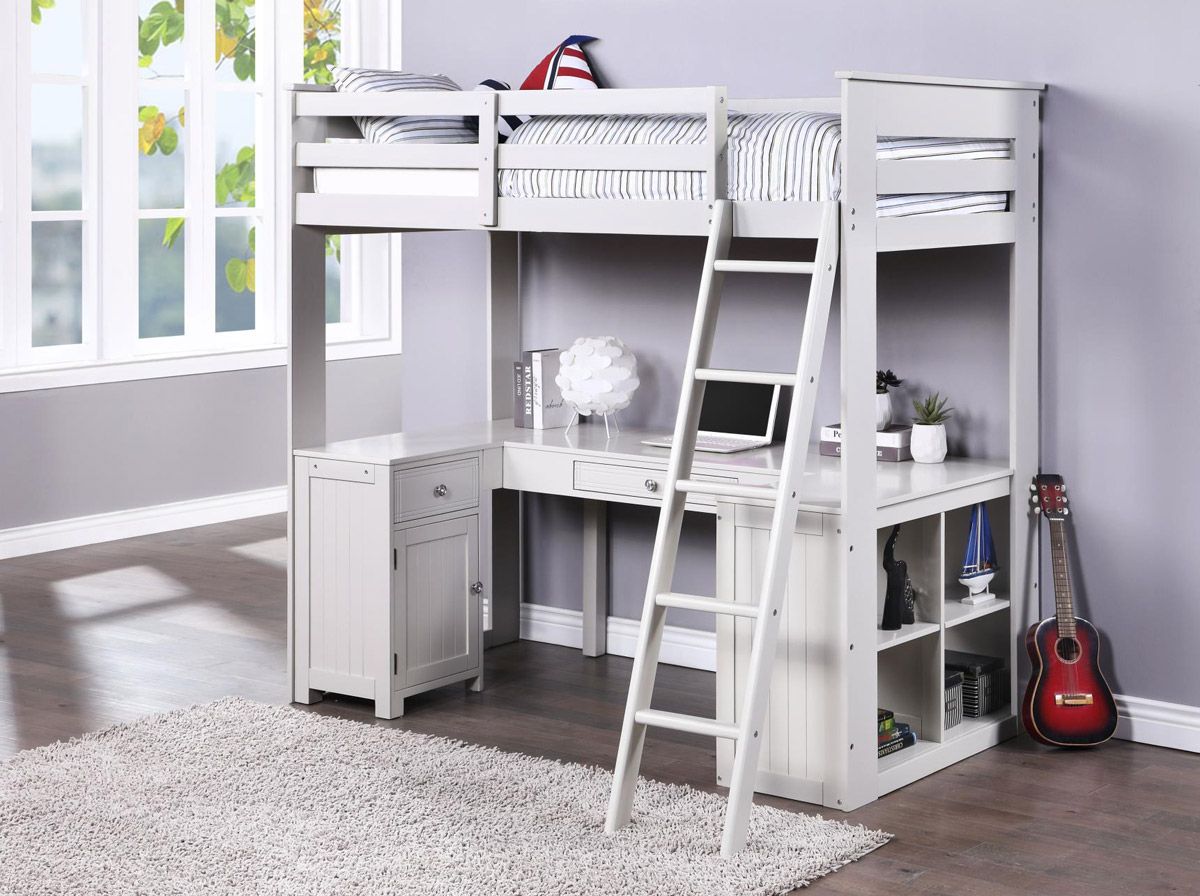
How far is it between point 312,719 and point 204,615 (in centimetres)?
125

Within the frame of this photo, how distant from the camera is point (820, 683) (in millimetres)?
3225

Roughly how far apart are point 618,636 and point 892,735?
1.22 metres

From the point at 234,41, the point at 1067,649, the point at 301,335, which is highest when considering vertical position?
the point at 234,41

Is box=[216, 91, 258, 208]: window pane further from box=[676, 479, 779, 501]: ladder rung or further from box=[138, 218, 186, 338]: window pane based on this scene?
box=[676, 479, 779, 501]: ladder rung

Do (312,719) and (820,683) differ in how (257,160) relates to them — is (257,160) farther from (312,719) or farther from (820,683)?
(820,683)

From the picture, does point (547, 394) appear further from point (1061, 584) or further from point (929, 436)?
point (1061, 584)

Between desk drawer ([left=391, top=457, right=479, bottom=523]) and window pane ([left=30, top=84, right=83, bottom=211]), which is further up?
window pane ([left=30, top=84, right=83, bottom=211])

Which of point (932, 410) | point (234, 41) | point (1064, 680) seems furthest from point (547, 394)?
point (234, 41)

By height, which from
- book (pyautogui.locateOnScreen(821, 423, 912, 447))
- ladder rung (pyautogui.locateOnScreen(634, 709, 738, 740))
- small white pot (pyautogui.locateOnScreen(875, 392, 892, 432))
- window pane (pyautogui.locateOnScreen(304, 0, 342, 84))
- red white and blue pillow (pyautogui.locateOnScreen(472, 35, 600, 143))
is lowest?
ladder rung (pyautogui.locateOnScreen(634, 709, 738, 740))

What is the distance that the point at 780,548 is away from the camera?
299 cm

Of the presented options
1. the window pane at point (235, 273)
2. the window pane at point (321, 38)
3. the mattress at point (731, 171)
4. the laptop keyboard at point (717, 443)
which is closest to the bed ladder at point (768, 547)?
the mattress at point (731, 171)

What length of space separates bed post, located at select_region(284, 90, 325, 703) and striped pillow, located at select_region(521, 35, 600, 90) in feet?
2.17

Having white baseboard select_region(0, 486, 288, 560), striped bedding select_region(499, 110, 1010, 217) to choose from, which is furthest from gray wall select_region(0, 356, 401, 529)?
striped bedding select_region(499, 110, 1010, 217)

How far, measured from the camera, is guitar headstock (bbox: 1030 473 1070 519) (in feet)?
12.1
